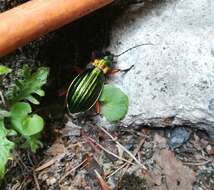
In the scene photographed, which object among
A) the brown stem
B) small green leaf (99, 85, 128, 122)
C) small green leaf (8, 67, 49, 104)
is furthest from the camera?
small green leaf (99, 85, 128, 122)

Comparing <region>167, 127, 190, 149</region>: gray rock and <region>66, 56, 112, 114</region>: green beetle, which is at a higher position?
<region>66, 56, 112, 114</region>: green beetle

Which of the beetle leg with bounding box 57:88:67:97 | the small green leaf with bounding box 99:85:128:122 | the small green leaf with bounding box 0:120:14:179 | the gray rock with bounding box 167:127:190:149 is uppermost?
the small green leaf with bounding box 0:120:14:179

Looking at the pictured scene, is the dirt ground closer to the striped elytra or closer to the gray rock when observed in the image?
the gray rock

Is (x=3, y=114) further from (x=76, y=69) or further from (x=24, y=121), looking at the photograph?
(x=76, y=69)

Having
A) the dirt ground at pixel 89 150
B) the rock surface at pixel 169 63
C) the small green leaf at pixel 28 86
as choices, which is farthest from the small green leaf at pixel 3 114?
the rock surface at pixel 169 63

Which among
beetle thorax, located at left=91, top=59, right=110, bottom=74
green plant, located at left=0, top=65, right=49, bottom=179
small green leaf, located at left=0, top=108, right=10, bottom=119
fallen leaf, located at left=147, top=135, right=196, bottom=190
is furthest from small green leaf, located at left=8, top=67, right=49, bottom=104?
fallen leaf, located at left=147, top=135, right=196, bottom=190

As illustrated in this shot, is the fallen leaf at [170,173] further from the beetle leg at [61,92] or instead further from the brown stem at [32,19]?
the brown stem at [32,19]

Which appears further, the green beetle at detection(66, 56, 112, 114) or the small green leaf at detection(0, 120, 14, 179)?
the green beetle at detection(66, 56, 112, 114)
